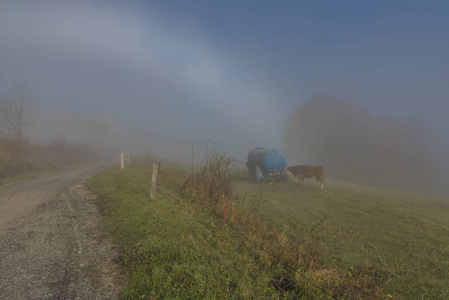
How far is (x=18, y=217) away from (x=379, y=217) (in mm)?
12151

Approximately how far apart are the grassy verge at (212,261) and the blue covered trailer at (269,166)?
A: 43.9 feet

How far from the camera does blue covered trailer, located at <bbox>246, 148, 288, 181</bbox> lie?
19891mm

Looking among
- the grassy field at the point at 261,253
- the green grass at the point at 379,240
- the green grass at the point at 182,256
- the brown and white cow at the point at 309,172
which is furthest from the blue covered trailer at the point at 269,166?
the green grass at the point at 182,256

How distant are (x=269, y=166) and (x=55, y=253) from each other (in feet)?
56.4

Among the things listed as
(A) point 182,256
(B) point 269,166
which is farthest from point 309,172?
(A) point 182,256

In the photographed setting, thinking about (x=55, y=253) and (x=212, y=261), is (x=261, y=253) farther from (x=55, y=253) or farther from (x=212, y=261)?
(x=55, y=253)

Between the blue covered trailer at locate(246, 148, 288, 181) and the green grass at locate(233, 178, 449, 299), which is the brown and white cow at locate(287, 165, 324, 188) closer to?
the blue covered trailer at locate(246, 148, 288, 181)

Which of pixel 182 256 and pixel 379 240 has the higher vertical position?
pixel 182 256

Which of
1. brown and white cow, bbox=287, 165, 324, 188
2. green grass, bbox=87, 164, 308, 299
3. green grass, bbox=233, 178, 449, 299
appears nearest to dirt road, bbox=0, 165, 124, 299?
green grass, bbox=87, 164, 308, 299

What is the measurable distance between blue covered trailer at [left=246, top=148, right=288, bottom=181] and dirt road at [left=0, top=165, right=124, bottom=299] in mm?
14806

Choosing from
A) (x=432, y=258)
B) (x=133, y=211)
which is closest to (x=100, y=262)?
(x=133, y=211)

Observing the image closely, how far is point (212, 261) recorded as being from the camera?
407 centimetres

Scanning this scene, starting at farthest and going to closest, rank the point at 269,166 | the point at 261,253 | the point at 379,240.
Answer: the point at 269,166
the point at 379,240
the point at 261,253

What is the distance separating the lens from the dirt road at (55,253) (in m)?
3.12
